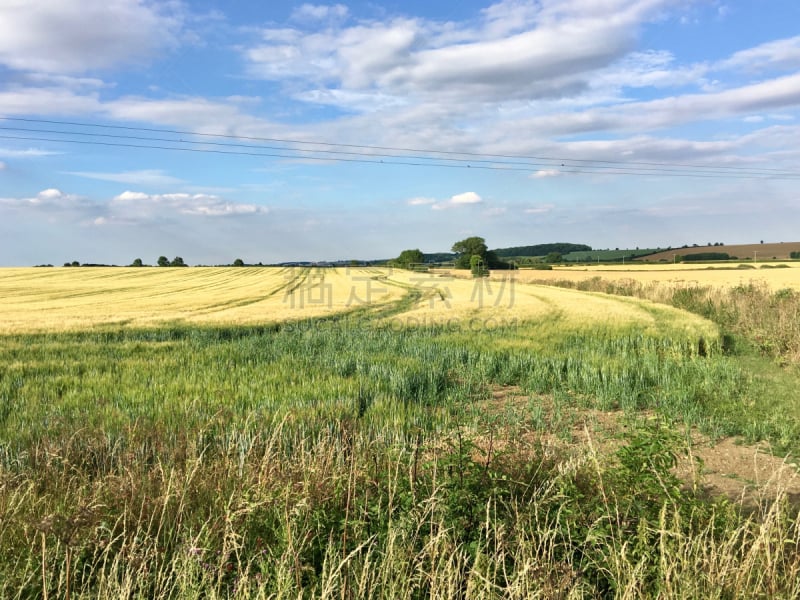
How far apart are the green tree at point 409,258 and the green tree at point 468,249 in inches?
467

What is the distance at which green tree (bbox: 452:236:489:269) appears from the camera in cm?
11431

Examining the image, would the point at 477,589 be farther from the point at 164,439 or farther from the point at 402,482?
the point at 164,439

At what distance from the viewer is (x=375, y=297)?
39312mm

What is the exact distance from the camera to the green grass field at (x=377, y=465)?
345cm

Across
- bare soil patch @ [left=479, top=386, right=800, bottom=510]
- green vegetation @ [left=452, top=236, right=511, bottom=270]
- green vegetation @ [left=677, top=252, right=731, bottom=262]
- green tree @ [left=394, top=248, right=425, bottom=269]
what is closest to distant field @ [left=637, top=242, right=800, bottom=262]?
green vegetation @ [left=677, top=252, right=731, bottom=262]

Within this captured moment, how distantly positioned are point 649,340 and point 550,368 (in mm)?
6481

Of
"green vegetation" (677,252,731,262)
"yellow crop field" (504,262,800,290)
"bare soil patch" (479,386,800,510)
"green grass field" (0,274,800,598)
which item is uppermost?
"green vegetation" (677,252,731,262)

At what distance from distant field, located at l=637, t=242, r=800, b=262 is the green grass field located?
311 feet

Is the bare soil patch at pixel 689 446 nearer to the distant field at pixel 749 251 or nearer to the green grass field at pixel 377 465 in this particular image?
the green grass field at pixel 377 465

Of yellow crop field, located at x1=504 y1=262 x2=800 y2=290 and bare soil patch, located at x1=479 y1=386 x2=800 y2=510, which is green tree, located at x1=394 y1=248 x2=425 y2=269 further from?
bare soil patch, located at x1=479 y1=386 x2=800 y2=510

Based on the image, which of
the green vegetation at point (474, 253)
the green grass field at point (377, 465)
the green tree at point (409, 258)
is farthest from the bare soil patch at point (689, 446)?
the green tree at point (409, 258)

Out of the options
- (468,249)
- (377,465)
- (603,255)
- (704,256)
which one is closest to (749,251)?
(704,256)

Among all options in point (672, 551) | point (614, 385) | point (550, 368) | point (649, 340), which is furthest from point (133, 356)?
point (649, 340)

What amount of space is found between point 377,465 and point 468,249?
116518 mm
